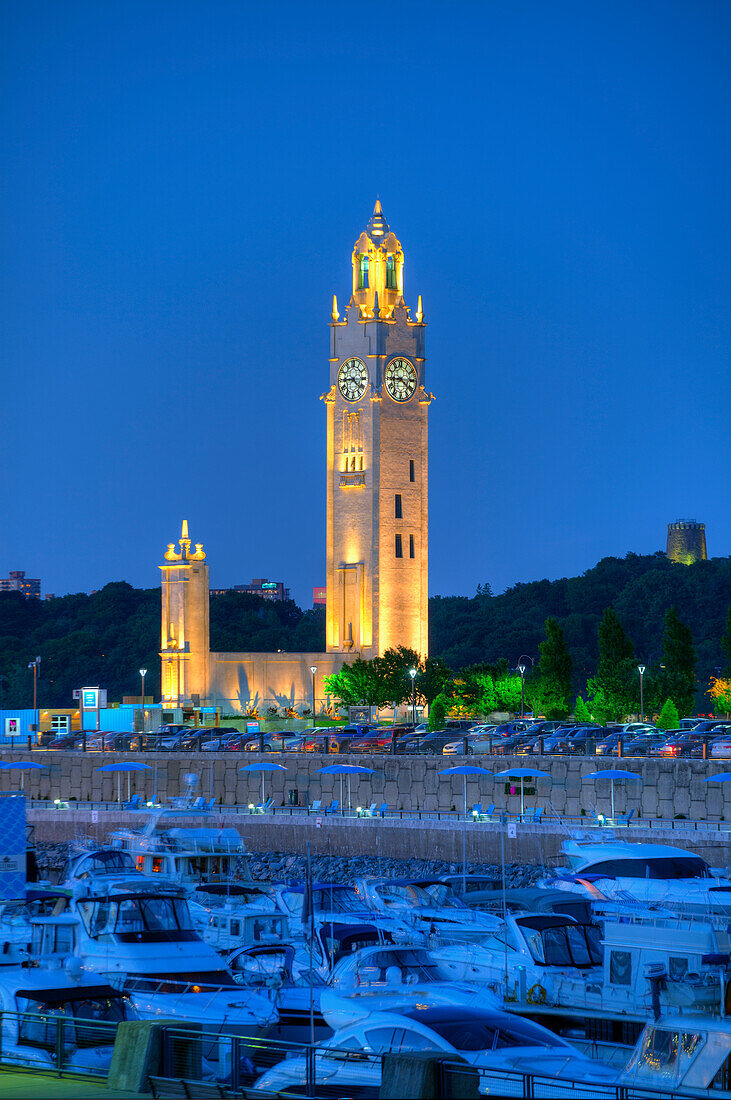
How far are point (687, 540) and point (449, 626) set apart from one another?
151 ft

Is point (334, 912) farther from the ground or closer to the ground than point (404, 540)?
closer to the ground

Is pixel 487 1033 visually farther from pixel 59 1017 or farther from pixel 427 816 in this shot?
pixel 427 816

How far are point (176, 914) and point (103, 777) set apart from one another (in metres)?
42.0

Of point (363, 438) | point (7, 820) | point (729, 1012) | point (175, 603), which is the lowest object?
point (729, 1012)

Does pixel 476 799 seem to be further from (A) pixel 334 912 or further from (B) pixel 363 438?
(B) pixel 363 438

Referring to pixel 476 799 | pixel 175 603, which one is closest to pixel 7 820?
pixel 476 799

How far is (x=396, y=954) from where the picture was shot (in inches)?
947

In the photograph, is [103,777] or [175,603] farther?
[175,603]

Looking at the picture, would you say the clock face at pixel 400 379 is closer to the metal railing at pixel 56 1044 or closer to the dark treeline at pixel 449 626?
the dark treeline at pixel 449 626

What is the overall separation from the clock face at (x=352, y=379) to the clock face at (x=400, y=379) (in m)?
1.61

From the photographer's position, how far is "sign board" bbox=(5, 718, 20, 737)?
8419cm

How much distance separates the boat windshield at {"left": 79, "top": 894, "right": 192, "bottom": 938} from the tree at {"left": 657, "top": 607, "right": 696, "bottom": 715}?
59.5 metres

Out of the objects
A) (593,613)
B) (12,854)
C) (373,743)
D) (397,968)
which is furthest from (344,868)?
(593,613)

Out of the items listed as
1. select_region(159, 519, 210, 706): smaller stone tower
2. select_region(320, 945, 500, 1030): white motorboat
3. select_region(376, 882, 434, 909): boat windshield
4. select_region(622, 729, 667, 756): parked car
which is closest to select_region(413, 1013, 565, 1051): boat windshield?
select_region(320, 945, 500, 1030): white motorboat
